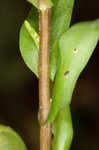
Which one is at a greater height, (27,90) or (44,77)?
(44,77)

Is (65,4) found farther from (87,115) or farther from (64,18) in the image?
(87,115)

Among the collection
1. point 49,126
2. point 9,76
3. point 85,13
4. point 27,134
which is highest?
point 49,126

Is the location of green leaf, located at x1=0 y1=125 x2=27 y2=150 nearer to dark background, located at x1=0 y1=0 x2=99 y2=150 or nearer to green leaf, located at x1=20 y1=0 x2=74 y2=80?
green leaf, located at x1=20 y1=0 x2=74 y2=80

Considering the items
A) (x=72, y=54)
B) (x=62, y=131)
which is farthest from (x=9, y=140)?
(x=72, y=54)

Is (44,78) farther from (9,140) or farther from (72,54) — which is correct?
(9,140)

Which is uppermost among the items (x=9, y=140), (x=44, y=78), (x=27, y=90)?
(x=44, y=78)

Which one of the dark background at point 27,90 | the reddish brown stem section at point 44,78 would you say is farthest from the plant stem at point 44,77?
the dark background at point 27,90

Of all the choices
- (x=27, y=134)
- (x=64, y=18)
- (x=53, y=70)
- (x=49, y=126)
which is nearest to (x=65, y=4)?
(x=64, y=18)
